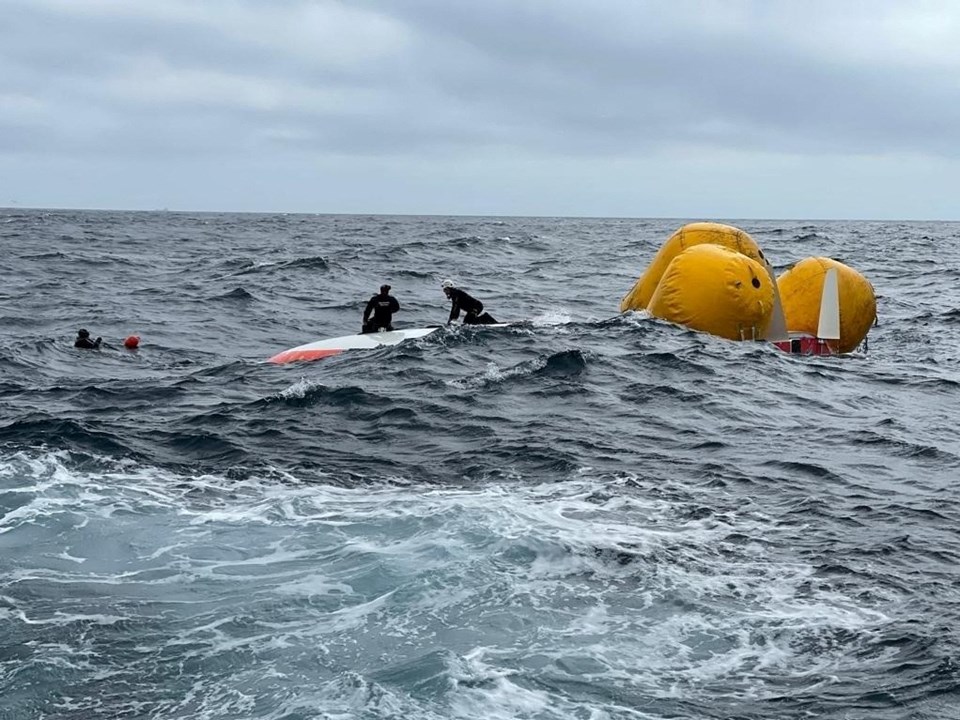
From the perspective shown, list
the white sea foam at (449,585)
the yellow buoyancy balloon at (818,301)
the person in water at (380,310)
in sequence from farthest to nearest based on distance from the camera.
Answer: the person in water at (380,310) < the yellow buoyancy balloon at (818,301) < the white sea foam at (449,585)

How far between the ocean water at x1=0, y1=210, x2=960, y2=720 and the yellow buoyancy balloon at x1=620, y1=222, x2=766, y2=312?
1635mm

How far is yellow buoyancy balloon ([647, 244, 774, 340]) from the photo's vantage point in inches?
781

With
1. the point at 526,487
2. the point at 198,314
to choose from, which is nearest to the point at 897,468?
the point at 526,487

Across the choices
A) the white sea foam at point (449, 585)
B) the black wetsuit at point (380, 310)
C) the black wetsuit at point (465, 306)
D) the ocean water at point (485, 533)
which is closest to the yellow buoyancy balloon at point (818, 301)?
the ocean water at point (485, 533)

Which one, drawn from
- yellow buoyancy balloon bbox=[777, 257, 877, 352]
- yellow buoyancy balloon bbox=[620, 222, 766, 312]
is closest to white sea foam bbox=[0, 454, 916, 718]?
yellow buoyancy balloon bbox=[620, 222, 766, 312]

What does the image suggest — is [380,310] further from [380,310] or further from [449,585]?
[449,585]

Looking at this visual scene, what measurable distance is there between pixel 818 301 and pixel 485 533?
14152 millimetres

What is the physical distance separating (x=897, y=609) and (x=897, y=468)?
4563mm

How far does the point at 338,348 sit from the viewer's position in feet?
68.2

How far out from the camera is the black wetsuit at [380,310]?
22.1 metres

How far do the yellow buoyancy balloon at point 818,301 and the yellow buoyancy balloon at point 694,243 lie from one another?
3.76 ft

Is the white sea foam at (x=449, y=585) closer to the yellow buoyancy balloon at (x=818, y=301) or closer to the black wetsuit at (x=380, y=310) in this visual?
the black wetsuit at (x=380, y=310)

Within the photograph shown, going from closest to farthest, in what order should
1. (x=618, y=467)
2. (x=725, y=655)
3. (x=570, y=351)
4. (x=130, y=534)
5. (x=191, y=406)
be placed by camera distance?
(x=725, y=655)
(x=130, y=534)
(x=618, y=467)
(x=191, y=406)
(x=570, y=351)

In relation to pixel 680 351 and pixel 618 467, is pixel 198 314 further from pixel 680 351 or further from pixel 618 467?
pixel 618 467
